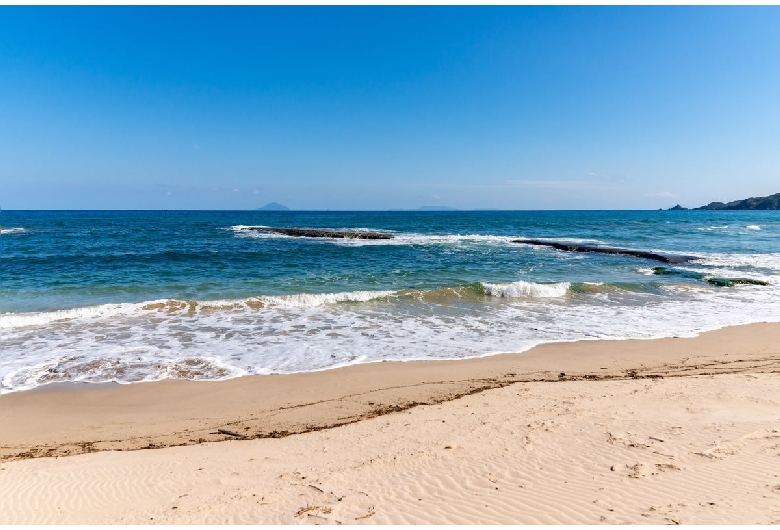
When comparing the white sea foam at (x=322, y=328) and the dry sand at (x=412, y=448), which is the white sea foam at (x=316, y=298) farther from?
the dry sand at (x=412, y=448)

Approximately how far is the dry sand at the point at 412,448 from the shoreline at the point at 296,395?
0.14 ft

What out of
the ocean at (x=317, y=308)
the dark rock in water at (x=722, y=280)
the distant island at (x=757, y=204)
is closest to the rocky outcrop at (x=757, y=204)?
the distant island at (x=757, y=204)

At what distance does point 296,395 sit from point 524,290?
39.4ft

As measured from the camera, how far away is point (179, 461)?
539 cm

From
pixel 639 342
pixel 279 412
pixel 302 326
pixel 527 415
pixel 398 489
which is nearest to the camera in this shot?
pixel 398 489

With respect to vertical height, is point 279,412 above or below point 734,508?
below

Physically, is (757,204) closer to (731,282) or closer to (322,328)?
(731,282)

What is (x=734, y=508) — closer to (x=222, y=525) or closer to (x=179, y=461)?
(x=222, y=525)

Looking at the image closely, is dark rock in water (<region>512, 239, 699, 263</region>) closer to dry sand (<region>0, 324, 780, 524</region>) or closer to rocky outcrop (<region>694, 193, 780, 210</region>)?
dry sand (<region>0, 324, 780, 524</region>)

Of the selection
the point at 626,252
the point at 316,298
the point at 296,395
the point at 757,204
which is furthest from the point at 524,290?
the point at 757,204

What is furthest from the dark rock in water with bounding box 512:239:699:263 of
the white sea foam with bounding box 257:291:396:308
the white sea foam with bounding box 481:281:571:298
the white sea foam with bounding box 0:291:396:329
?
the white sea foam with bounding box 257:291:396:308

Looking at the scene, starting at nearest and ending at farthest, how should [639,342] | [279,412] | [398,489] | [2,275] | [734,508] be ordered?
1. [734,508]
2. [398,489]
3. [279,412]
4. [639,342]
5. [2,275]

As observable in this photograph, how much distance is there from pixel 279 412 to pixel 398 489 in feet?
10.2

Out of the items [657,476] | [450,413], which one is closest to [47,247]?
[450,413]
